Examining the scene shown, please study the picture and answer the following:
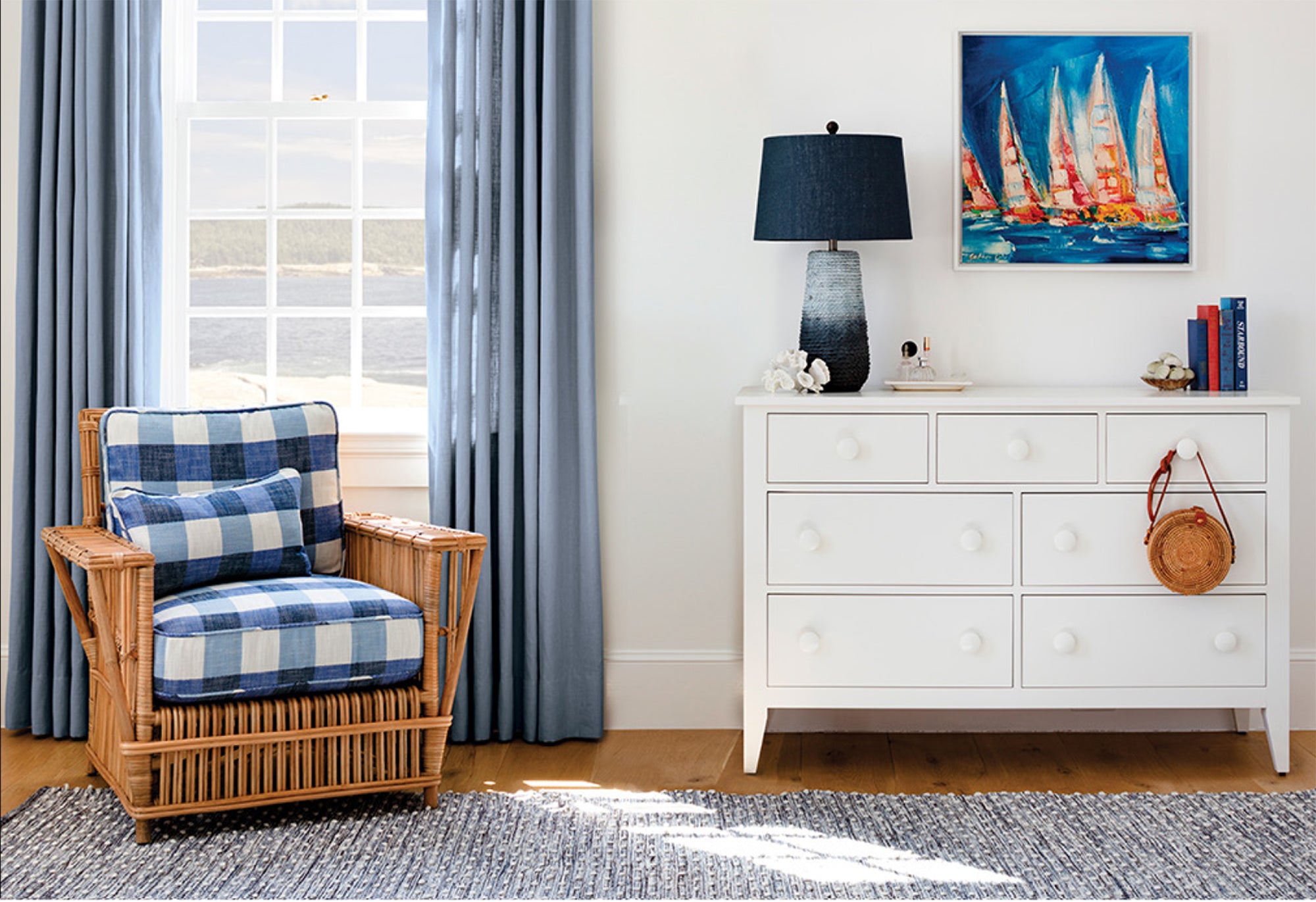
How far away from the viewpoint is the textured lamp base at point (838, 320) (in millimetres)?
2816

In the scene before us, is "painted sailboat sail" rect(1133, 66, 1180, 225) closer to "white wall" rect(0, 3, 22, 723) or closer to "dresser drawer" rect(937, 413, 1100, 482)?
"dresser drawer" rect(937, 413, 1100, 482)

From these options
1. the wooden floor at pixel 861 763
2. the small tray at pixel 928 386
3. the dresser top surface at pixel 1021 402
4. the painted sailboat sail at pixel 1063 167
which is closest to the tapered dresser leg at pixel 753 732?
the wooden floor at pixel 861 763

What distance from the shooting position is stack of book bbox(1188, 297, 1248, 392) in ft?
9.45

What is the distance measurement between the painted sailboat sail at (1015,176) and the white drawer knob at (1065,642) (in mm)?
1038

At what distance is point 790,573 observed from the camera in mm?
2703

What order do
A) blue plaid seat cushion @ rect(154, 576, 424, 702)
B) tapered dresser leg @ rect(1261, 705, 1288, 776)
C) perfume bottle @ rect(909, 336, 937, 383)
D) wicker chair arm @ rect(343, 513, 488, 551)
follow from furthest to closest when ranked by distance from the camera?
perfume bottle @ rect(909, 336, 937, 383)
tapered dresser leg @ rect(1261, 705, 1288, 776)
wicker chair arm @ rect(343, 513, 488, 551)
blue plaid seat cushion @ rect(154, 576, 424, 702)

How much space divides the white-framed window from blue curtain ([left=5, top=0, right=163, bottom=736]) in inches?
8.5

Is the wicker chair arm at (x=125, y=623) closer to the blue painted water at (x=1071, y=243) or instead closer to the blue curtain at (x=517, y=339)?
the blue curtain at (x=517, y=339)

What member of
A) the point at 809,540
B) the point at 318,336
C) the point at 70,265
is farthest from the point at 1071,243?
the point at 70,265

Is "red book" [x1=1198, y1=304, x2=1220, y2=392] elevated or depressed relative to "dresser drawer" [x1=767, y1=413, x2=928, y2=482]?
elevated

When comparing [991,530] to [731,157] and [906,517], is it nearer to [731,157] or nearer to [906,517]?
[906,517]

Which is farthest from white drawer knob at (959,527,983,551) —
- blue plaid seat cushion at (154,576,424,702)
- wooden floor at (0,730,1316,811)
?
blue plaid seat cushion at (154,576,424,702)

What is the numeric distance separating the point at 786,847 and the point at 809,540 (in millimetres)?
663

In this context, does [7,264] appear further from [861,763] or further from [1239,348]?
[1239,348]
